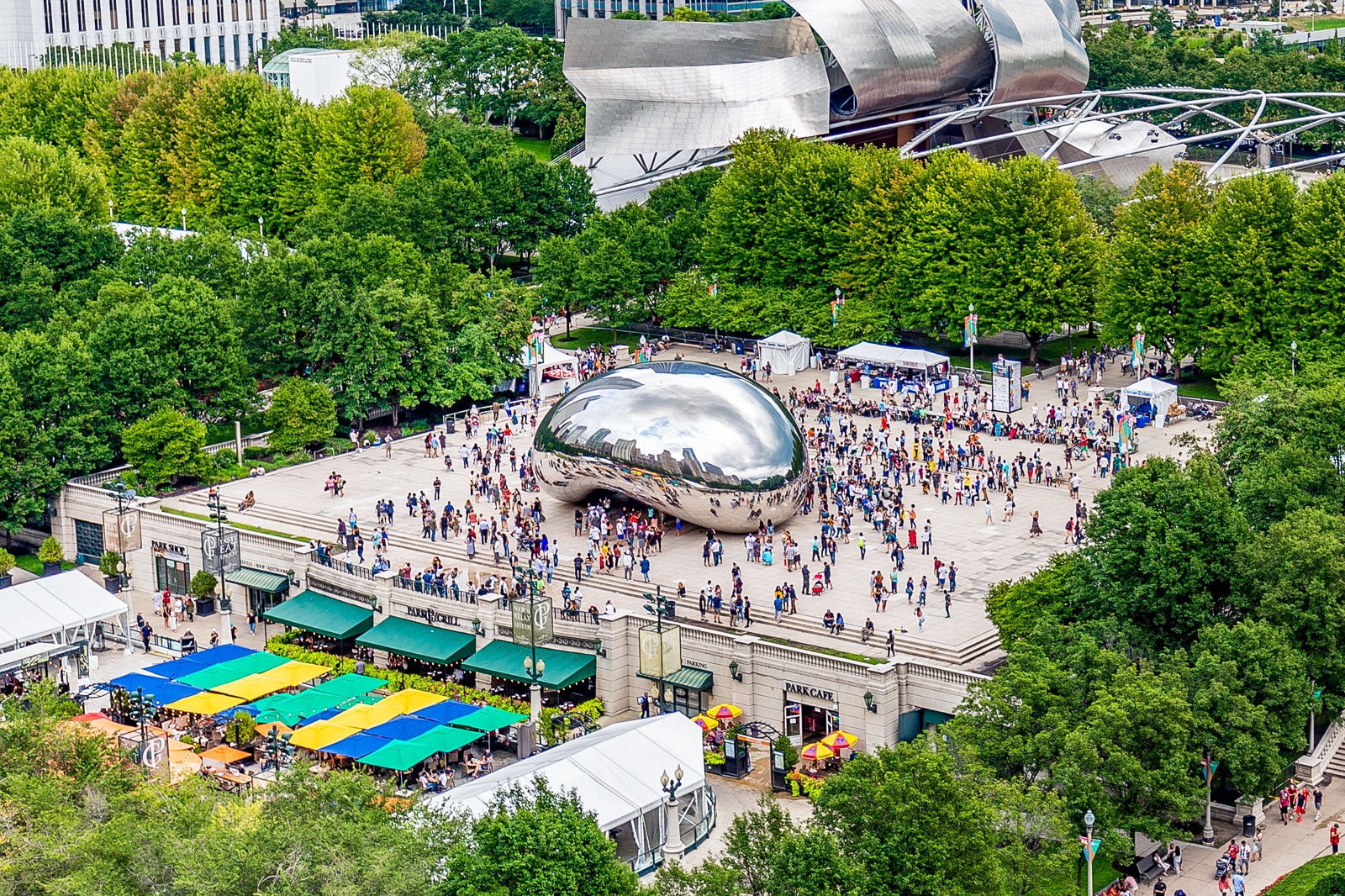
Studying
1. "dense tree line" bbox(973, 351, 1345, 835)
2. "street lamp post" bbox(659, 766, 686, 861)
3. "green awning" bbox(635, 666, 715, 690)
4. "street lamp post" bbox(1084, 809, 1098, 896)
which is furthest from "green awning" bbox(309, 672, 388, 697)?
"street lamp post" bbox(1084, 809, 1098, 896)

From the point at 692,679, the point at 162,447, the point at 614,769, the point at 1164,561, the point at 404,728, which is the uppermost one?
the point at 1164,561

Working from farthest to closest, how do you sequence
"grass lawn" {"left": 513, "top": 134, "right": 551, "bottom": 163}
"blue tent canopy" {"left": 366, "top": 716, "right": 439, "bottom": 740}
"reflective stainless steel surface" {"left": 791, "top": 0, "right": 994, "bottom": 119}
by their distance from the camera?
"grass lawn" {"left": 513, "top": 134, "right": 551, "bottom": 163}, "reflective stainless steel surface" {"left": 791, "top": 0, "right": 994, "bottom": 119}, "blue tent canopy" {"left": 366, "top": 716, "right": 439, "bottom": 740}

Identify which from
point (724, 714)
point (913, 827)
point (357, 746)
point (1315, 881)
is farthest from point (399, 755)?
point (1315, 881)

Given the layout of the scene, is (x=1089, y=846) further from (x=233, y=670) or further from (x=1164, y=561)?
(x=233, y=670)

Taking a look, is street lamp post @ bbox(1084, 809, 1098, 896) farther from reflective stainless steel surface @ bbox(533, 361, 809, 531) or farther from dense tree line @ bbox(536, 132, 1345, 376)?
dense tree line @ bbox(536, 132, 1345, 376)

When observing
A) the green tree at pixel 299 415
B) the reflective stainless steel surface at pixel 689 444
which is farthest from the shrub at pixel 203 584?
the green tree at pixel 299 415

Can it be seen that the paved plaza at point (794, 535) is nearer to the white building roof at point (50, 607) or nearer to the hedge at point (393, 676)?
the hedge at point (393, 676)

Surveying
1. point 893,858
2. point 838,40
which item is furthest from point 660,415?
point 838,40
